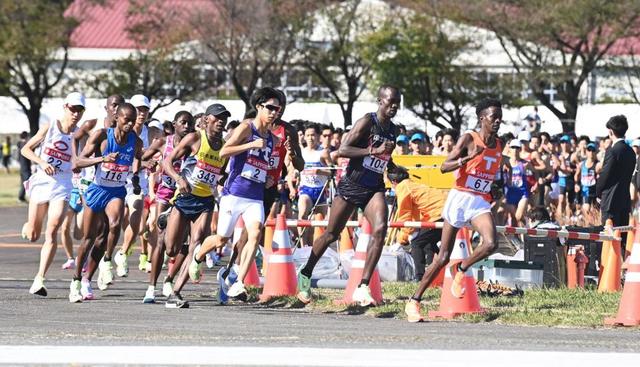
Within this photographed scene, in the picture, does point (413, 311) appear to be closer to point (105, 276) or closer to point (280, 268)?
point (280, 268)

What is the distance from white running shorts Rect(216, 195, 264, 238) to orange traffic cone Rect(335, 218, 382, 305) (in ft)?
3.61

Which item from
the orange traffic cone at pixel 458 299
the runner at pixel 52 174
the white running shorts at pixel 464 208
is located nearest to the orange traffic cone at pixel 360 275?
the orange traffic cone at pixel 458 299

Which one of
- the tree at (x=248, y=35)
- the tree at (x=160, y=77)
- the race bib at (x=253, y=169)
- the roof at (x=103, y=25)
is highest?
the roof at (x=103, y=25)

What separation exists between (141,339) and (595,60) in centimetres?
4153

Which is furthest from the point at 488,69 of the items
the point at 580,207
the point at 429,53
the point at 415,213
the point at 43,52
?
the point at 415,213

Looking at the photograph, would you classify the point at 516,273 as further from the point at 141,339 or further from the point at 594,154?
the point at 594,154

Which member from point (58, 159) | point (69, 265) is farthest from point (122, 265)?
point (58, 159)

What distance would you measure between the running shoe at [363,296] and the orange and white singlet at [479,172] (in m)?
1.32

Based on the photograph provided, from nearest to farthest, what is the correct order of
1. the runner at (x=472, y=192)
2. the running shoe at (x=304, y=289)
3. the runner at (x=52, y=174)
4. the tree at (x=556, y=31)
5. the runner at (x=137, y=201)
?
the runner at (x=472, y=192), the running shoe at (x=304, y=289), the runner at (x=52, y=174), the runner at (x=137, y=201), the tree at (x=556, y=31)

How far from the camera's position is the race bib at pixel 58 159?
49.2ft

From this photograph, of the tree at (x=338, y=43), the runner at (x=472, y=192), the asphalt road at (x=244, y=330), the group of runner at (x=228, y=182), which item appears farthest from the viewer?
the tree at (x=338, y=43)

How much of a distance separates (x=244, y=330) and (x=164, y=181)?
5.83m

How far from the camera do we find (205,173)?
1421cm

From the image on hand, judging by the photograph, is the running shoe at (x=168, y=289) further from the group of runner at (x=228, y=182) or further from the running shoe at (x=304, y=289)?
the running shoe at (x=304, y=289)
